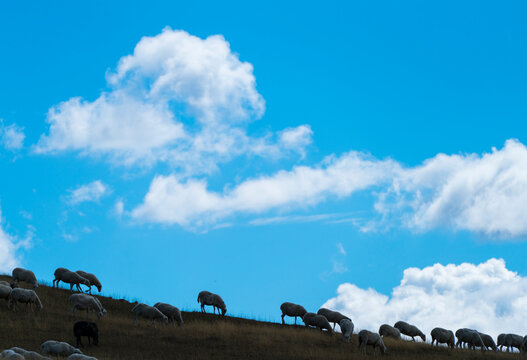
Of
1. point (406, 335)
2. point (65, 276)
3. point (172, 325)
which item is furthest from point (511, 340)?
point (65, 276)

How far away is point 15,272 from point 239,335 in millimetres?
15272

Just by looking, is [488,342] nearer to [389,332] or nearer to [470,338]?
[470,338]

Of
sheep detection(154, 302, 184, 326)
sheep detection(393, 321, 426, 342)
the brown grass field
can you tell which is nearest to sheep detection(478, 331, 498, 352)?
the brown grass field

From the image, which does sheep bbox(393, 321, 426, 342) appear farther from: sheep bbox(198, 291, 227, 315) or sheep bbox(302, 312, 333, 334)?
sheep bbox(198, 291, 227, 315)

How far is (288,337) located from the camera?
1395 inches

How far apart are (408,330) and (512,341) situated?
5.95 metres

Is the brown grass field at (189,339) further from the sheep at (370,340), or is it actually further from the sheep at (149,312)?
the sheep at (149,312)

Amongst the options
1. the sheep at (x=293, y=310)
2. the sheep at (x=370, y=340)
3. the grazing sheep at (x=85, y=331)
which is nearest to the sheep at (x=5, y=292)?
the grazing sheep at (x=85, y=331)

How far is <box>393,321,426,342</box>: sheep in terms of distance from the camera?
40875mm

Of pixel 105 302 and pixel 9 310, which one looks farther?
pixel 105 302

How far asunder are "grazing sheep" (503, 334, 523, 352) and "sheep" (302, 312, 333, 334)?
10185 mm

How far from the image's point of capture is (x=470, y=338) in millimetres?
38219

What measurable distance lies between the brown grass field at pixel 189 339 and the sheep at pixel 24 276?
5.44 ft

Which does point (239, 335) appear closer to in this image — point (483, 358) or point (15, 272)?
point (483, 358)
